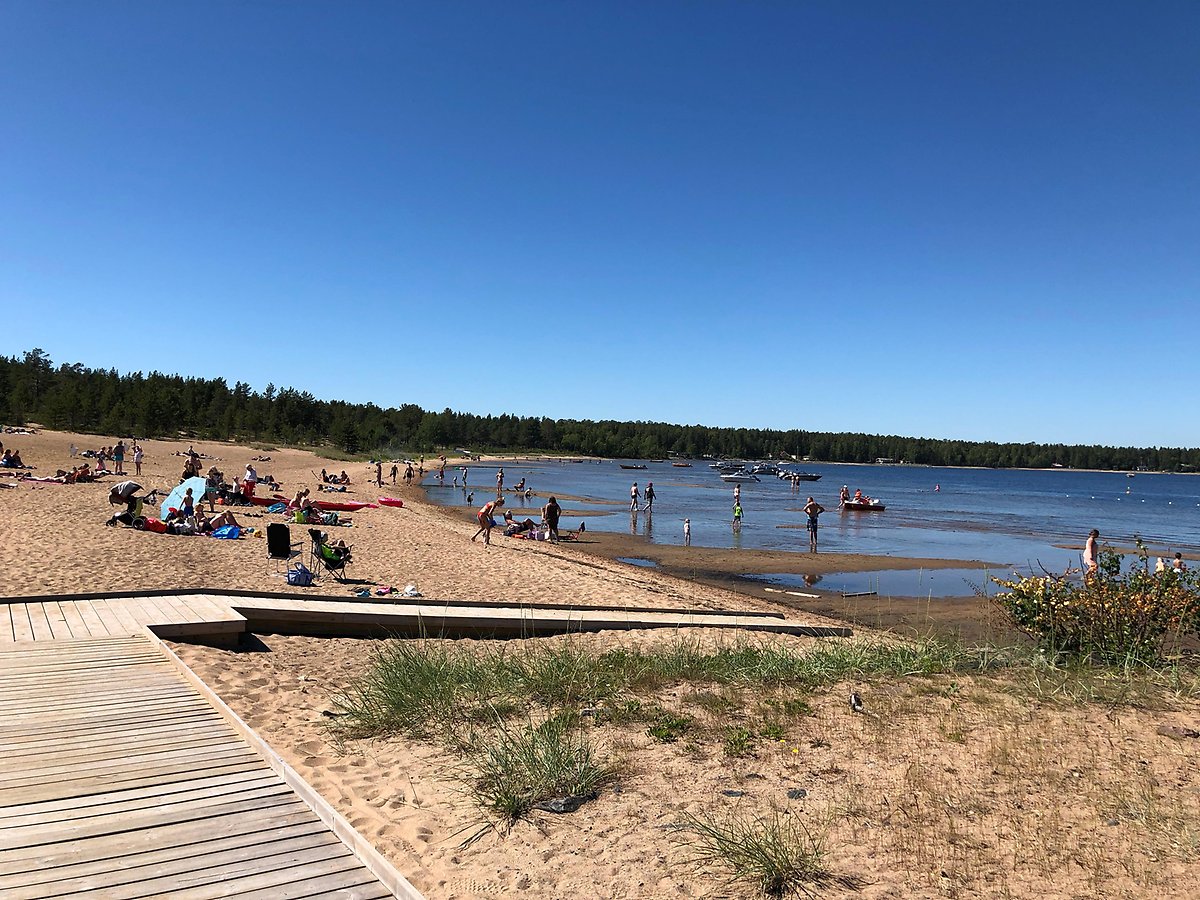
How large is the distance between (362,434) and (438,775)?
9542cm

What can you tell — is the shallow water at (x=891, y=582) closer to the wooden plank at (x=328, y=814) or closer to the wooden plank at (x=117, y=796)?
the wooden plank at (x=328, y=814)

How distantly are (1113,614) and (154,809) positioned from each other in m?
8.84

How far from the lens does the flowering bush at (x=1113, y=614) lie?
791 cm

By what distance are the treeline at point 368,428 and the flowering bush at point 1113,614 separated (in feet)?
254

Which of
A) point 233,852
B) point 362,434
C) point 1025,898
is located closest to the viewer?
point 1025,898

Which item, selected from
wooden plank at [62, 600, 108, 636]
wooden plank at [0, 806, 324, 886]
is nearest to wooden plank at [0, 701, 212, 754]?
wooden plank at [0, 806, 324, 886]

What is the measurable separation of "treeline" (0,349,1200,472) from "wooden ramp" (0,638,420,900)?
7493cm

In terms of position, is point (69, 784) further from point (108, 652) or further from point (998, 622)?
point (998, 622)

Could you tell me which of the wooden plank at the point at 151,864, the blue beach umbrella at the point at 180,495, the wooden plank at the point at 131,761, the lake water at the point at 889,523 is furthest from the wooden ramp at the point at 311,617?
the lake water at the point at 889,523

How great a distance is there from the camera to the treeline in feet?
Answer: 241

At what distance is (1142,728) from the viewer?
5508 millimetres

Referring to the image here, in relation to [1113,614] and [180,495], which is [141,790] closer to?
[1113,614]

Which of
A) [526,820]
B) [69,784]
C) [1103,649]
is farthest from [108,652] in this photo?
[1103,649]

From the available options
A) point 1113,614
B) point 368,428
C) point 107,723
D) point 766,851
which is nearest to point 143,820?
point 107,723
